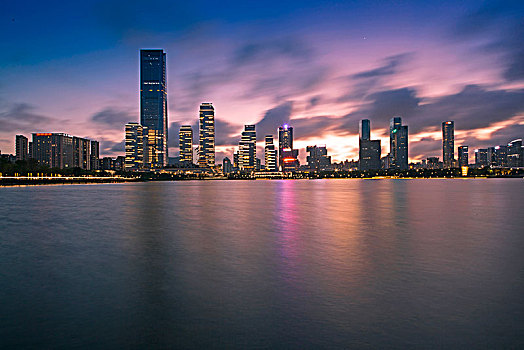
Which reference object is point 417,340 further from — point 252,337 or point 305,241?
point 305,241

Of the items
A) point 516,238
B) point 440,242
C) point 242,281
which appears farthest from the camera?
point 516,238

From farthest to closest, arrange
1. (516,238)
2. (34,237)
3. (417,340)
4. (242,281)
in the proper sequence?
(34,237), (516,238), (242,281), (417,340)

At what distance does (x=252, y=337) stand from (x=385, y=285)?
786 cm

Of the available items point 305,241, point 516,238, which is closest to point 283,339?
point 305,241

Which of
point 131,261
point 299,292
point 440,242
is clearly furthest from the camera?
point 440,242

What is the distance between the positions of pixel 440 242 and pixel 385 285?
44.6ft

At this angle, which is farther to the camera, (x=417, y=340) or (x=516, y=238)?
(x=516, y=238)

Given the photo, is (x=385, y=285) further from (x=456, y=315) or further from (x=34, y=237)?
(x=34, y=237)

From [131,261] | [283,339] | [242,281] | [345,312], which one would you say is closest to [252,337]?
[283,339]

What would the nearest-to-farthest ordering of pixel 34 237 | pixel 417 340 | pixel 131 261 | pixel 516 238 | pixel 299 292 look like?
pixel 417 340
pixel 299 292
pixel 131 261
pixel 516 238
pixel 34 237

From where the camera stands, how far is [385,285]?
51.2 ft

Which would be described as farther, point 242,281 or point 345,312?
point 242,281

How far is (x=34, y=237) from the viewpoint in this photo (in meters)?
30.6

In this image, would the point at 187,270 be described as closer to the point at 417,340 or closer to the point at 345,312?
the point at 345,312
